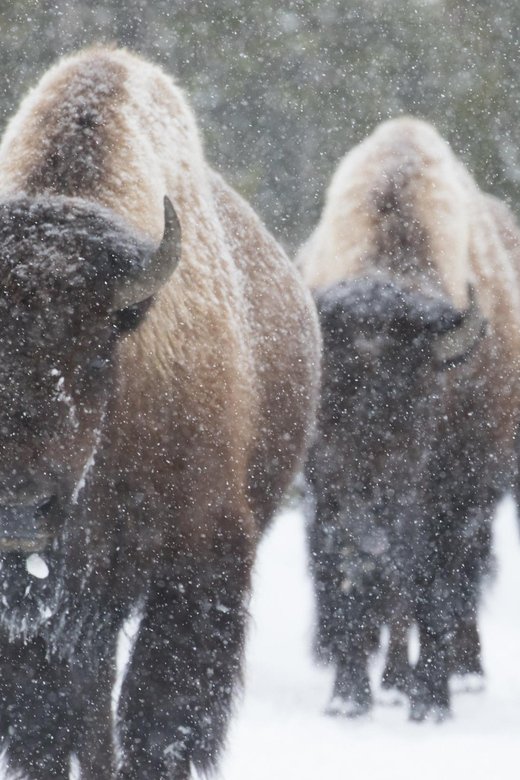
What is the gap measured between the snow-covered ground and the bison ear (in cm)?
118

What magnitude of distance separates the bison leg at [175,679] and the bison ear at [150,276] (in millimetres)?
801

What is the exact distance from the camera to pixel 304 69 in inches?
627

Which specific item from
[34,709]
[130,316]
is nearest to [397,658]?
[34,709]

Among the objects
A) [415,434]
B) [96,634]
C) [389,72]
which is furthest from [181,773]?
[389,72]

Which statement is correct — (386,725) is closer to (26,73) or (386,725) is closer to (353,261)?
(353,261)

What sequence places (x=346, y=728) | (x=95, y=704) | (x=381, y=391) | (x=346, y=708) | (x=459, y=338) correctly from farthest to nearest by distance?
(x=459, y=338) < (x=346, y=708) < (x=381, y=391) < (x=346, y=728) < (x=95, y=704)

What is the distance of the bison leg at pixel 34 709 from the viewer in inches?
146

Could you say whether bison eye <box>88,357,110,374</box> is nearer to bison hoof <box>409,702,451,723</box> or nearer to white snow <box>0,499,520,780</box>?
white snow <box>0,499,520,780</box>

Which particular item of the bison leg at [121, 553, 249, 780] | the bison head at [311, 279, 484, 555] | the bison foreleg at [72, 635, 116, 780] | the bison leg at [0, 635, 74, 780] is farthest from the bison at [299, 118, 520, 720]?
the bison leg at [0, 635, 74, 780]

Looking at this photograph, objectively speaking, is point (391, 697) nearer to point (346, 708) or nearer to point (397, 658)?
point (397, 658)

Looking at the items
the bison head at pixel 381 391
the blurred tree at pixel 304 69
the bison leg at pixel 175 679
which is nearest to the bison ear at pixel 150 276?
the bison leg at pixel 175 679

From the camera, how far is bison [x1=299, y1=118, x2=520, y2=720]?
5457 millimetres

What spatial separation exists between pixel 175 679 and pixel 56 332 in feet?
3.58

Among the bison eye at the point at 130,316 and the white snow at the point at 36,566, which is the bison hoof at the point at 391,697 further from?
the bison eye at the point at 130,316
